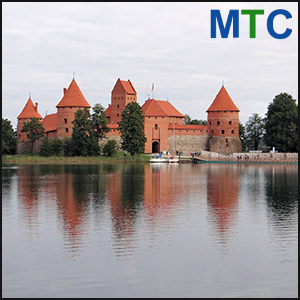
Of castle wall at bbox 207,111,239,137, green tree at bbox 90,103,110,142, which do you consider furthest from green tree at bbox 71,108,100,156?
castle wall at bbox 207,111,239,137

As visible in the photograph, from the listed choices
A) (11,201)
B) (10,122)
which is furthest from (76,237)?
(10,122)

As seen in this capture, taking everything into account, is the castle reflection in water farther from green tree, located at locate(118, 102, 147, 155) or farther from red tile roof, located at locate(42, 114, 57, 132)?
red tile roof, located at locate(42, 114, 57, 132)

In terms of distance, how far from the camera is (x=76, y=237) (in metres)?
13.7

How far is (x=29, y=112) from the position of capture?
3036 inches

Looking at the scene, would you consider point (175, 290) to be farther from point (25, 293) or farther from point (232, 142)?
point (232, 142)

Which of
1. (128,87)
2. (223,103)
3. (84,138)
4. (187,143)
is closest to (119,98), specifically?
(128,87)

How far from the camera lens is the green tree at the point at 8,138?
68250 mm

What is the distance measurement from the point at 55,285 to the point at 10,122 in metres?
64.9

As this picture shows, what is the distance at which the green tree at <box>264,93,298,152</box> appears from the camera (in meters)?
64.1

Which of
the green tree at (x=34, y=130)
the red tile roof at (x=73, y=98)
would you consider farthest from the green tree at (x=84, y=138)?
the green tree at (x=34, y=130)

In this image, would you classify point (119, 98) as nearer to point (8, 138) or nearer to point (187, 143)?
point (187, 143)

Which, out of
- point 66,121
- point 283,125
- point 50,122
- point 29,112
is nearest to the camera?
point 283,125

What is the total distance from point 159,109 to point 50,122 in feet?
51.2

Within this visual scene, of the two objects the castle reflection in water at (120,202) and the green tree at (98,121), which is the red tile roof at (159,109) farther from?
the castle reflection in water at (120,202)
